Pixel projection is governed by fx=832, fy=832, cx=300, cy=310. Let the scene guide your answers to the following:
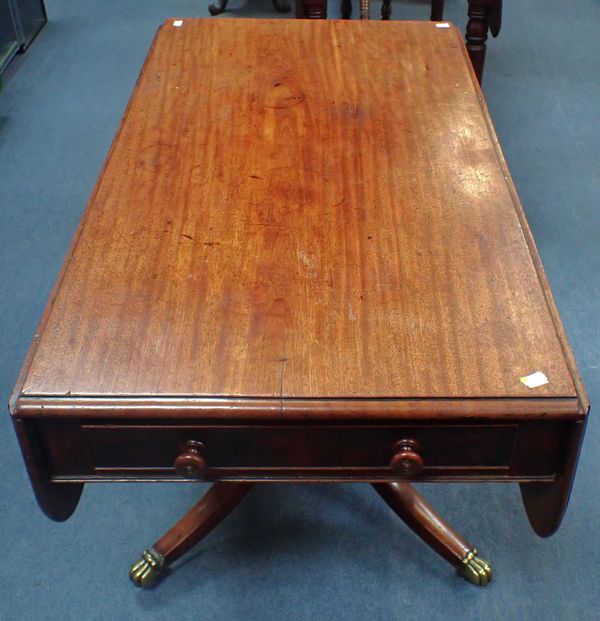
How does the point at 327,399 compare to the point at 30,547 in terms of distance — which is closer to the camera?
the point at 327,399

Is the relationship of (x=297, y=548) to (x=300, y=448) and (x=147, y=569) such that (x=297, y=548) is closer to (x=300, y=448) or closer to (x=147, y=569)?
(x=147, y=569)

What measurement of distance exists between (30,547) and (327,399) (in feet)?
2.98

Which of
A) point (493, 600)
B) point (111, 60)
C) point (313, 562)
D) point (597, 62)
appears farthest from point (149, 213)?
point (597, 62)

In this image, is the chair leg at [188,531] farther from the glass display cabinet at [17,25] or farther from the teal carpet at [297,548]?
the glass display cabinet at [17,25]

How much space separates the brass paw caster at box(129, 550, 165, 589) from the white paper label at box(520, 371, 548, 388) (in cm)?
84

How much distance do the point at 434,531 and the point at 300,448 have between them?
1.97 feet

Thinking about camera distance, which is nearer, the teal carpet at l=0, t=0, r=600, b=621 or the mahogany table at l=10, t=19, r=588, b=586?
the mahogany table at l=10, t=19, r=588, b=586

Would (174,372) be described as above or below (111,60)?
above

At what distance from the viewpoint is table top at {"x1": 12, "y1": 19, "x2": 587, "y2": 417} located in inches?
40.6

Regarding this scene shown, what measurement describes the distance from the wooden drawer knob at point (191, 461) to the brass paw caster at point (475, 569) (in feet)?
2.24

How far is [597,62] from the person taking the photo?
11.1 ft

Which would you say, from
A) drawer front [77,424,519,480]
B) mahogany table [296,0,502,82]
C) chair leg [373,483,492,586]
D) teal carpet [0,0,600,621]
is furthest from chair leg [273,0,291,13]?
drawer front [77,424,519,480]

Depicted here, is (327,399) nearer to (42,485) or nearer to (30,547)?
(42,485)

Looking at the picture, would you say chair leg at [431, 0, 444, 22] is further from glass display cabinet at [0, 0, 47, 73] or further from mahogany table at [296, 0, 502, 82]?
glass display cabinet at [0, 0, 47, 73]
